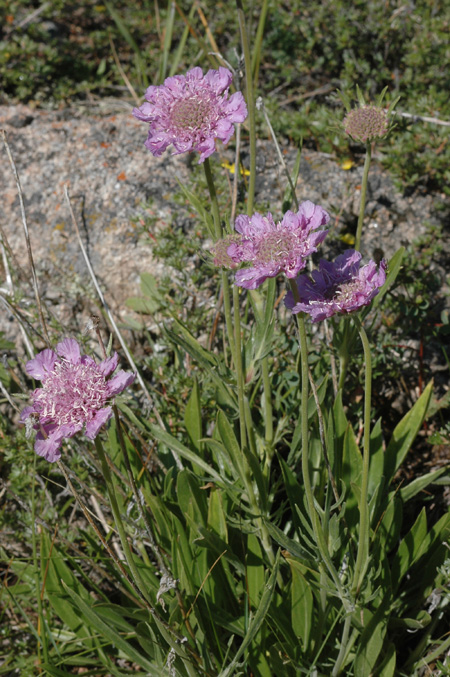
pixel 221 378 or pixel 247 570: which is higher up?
pixel 221 378

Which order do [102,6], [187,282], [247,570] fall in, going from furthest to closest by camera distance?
[102,6], [187,282], [247,570]

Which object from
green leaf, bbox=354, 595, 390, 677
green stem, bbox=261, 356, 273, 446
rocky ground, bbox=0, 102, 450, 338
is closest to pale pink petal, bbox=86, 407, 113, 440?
green stem, bbox=261, 356, 273, 446

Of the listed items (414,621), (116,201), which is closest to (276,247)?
(414,621)

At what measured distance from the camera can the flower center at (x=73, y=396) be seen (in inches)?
53.6

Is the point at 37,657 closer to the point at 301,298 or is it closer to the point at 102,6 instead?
the point at 301,298

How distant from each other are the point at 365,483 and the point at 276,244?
0.54m

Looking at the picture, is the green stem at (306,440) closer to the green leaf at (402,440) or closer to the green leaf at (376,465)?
the green leaf at (376,465)

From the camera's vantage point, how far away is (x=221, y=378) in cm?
187

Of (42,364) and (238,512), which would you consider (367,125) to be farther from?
(238,512)

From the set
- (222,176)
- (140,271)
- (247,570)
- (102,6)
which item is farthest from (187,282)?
(102,6)

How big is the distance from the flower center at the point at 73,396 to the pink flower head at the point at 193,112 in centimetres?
61

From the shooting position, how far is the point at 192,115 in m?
1.65

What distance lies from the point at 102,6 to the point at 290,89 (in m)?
1.57

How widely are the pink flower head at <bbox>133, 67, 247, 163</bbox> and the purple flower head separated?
420 millimetres
